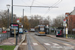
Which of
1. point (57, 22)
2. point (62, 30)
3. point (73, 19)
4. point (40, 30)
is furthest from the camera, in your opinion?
point (57, 22)

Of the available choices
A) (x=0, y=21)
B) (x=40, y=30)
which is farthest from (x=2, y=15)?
(x=40, y=30)

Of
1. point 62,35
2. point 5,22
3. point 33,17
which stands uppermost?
point 33,17

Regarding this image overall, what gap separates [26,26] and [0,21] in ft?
131

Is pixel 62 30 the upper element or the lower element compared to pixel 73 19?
lower

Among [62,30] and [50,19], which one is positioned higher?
[50,19]

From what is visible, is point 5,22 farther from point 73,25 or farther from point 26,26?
point 26,26

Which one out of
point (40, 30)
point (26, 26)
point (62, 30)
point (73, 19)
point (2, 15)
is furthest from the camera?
point (26, 26)

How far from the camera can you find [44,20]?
10794 centimetres

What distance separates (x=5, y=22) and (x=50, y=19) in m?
58.3

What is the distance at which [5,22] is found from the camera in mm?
54281

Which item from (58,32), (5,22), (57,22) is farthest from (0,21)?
(57,22)

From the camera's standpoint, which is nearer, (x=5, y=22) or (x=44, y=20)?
(x=5, y=22)

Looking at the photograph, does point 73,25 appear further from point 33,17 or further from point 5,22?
point 33,17

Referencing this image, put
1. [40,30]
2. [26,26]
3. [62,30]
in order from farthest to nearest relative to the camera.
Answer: [26,26] < [40,30] < [62,30]
